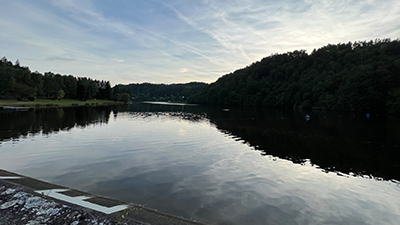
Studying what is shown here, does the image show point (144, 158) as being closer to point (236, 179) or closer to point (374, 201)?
point (236, 179)

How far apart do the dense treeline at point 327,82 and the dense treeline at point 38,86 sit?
90.0 meters

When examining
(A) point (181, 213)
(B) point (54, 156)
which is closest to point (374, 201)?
(A) point (181, 213)

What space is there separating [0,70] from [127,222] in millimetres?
104410

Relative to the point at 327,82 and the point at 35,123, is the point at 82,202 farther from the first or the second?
the point at 327,82

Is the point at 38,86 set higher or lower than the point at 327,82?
lower

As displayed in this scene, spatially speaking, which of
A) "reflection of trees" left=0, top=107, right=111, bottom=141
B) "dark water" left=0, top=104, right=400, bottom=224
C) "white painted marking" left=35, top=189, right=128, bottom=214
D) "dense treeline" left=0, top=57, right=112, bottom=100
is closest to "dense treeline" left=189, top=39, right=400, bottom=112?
"dark water" left=0, top=104, right=400, bottom=224

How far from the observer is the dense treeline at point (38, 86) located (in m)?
79.9

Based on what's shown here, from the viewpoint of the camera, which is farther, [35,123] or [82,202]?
[35,123]

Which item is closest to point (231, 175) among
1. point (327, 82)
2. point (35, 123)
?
point (35, 123)

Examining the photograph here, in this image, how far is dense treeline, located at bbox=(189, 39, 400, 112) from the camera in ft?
246

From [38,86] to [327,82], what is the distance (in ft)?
413

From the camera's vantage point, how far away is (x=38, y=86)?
9706 centimetres

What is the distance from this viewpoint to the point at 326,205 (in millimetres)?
8664

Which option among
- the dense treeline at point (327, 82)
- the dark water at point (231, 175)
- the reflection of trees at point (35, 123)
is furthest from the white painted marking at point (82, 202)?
the dense treeline at point (327, 82)
